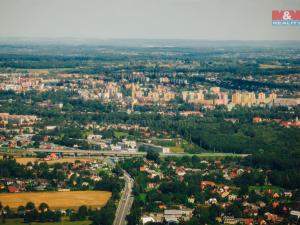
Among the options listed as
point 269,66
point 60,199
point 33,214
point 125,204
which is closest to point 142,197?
point 125,204

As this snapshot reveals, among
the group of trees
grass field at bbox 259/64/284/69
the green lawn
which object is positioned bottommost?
grass field at bbox 259/64/284/69

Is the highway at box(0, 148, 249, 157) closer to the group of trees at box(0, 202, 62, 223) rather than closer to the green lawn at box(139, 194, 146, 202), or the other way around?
the green lawn at box(139, 194, 146, 202)

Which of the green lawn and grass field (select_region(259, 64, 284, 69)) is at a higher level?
the green lawn

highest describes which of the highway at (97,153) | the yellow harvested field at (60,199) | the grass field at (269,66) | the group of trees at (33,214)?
the group of trees at (33,214)

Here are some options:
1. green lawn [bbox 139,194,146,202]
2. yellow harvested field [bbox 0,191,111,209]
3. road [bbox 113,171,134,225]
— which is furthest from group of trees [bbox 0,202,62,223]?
green lawn [bbox 139,194,146,202]

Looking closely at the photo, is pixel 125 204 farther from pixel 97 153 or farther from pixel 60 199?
pixel 97 153

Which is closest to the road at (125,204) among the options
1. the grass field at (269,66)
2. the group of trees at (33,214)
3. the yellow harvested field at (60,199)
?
the yellow harvested field at (60,199)

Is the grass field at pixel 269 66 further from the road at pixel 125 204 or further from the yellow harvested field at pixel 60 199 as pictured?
the yellow harvested field at pixel 60 199

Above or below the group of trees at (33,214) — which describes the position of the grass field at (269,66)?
below
